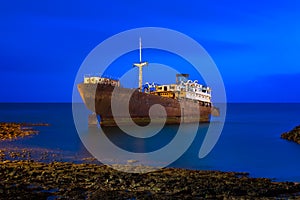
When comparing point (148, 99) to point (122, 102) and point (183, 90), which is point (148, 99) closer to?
point (122, 102)

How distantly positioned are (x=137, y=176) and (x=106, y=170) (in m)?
1.71

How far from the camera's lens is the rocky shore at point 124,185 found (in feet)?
35.8

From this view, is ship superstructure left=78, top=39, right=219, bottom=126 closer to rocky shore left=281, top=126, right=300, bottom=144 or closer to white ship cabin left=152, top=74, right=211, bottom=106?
white ship cabin left=152, top=74, right=211, bottom=106

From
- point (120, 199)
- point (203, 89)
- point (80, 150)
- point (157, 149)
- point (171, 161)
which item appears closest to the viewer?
point (120, 199)

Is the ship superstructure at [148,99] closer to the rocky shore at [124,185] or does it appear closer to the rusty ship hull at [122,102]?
the rusty ship hull at [122,102]

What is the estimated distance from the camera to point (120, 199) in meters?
10.5

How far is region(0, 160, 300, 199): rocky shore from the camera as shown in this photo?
1092 cm

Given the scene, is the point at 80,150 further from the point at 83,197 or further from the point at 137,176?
the point at 83,197

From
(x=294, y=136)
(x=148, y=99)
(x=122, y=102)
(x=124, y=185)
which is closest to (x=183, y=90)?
(x=148, y=99)

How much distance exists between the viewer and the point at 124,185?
12180 mm

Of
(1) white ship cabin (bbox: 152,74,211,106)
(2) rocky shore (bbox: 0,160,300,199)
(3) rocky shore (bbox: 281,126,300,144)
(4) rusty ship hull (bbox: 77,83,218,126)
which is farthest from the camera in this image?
(1) white ship cabin (bbox: 152,74,211,106)

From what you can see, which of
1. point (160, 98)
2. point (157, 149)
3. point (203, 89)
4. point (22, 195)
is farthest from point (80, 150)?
point (203, 89)

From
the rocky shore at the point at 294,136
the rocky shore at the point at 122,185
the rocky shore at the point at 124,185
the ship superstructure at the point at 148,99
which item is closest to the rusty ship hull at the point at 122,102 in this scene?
the ship superstructure at the point at 148,99

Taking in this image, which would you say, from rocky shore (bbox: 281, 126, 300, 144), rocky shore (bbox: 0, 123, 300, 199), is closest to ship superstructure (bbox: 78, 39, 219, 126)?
rocky shore (bbox: 281, 126, 300, 144)
